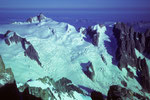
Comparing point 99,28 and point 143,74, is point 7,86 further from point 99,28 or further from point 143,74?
point 99,28

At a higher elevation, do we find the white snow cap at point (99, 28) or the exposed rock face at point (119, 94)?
the exposed rock face at point (119, 94)

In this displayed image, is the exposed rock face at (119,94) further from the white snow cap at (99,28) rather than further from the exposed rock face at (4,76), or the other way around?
the white snow cap at (99,28)

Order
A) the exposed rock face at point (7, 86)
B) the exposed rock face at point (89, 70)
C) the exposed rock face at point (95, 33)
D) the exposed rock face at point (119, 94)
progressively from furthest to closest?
the exposed rock face at point (95, 33), the exposed rock face at point (89, 70), the exposed rock face at point (7, 86), the exposed rock face at point (119, 94)

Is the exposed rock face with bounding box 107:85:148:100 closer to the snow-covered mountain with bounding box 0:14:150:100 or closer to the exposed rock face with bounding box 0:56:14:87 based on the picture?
the exposed rock face with bounding box 0:56:14:87

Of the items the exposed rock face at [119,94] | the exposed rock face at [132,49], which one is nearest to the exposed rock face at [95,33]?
the exposed rock face at [132,49]

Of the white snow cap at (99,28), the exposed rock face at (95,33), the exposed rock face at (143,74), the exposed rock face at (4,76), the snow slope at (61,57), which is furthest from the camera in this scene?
the white snow cap at (99,28)

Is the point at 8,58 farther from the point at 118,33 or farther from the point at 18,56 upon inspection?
the point at 118,33

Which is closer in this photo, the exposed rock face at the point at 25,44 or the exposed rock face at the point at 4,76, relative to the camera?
the exposed rock face at the point at 4,76
